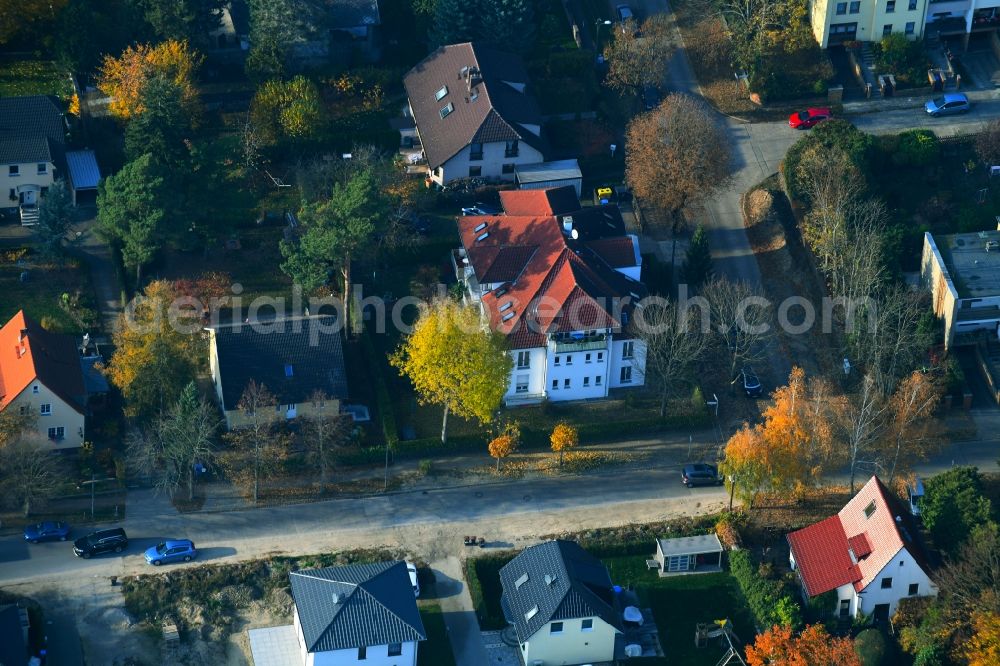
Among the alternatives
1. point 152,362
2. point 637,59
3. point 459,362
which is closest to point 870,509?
point 459,362

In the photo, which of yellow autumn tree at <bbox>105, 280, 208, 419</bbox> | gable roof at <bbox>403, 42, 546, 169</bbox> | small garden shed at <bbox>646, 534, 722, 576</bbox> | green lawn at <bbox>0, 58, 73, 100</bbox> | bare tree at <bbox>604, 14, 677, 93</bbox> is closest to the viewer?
small garden shed at <bbox>646, 534, 722, 576</bbox>

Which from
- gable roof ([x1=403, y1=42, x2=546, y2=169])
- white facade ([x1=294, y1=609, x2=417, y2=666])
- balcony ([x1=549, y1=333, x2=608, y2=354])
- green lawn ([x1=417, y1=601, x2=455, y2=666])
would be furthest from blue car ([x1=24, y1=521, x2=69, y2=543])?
gable roof ([x1=403, y1=42, x2=546, y2=169])

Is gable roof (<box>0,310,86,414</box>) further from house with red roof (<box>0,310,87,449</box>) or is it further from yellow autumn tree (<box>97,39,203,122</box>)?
yellow autumn tree (<box>97,39,203,122</box>)

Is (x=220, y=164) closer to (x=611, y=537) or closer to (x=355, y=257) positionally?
(x=355, y=257)

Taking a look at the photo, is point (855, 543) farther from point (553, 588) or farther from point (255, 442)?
point (255, 442)

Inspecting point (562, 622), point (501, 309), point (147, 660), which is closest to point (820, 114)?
point (501, 309)

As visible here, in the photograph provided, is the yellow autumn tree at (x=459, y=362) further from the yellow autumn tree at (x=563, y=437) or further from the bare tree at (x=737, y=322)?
the bare tree at (x=737, y=322)
